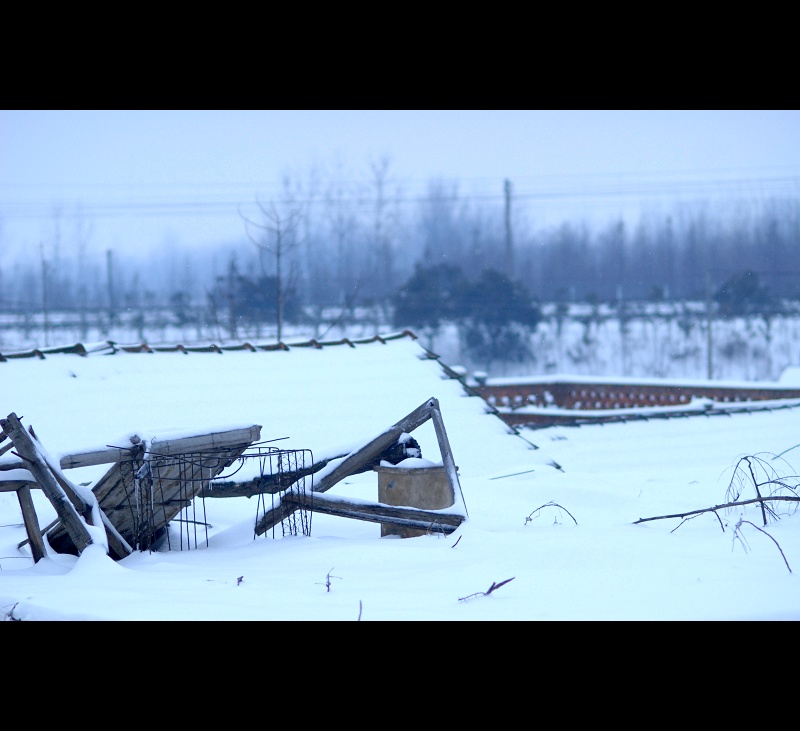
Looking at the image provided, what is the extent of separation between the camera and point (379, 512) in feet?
17.8

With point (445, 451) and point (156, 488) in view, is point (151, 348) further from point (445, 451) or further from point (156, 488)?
point (445, 451)

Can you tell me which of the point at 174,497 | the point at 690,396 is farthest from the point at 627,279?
the point at 174,497

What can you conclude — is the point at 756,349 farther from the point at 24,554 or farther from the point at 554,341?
the point at 24,554

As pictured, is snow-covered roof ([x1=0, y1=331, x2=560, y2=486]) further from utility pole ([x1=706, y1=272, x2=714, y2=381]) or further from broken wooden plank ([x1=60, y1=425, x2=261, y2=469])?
utility pole ([x1=706, y1=272, x2=714, y2=381])

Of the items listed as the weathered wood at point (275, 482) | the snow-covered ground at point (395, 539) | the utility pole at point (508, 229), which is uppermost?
the utility pole at point (508, 229)

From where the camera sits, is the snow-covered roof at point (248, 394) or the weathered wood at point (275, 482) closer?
the weathered wood at point (275, 482)

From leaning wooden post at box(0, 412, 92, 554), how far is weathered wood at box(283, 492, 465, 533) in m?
1.35

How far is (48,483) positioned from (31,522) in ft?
1.03

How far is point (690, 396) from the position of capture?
60.5 ft

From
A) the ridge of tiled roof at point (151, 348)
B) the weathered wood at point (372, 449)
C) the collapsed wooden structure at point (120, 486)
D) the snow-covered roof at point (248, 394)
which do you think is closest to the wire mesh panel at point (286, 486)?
the weathered wood at point (372, 449)

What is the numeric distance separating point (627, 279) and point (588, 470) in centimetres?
2960

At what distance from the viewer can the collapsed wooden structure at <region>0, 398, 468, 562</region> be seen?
4797 millimetres

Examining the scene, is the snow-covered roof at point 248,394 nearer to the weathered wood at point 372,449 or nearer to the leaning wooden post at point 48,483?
the weathered wood at point 372,449

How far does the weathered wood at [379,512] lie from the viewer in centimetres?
532
